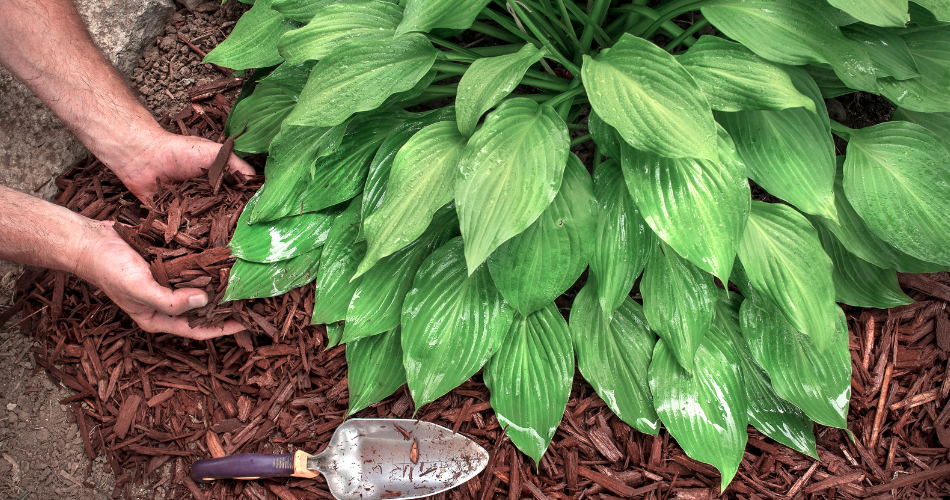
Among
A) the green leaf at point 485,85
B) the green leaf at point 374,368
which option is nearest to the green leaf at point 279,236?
the green leaf at point 374,368

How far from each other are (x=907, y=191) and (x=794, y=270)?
29 cm

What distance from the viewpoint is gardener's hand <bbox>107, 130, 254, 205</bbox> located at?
1.33 m

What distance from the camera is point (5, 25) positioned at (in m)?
1.30

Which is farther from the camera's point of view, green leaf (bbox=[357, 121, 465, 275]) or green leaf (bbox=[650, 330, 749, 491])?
green leaf (bbox=[650, 330, 749, 491])

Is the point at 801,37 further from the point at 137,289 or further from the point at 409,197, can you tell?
the point at 137,289

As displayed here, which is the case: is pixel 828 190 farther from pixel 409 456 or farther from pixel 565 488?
pixel 409 456

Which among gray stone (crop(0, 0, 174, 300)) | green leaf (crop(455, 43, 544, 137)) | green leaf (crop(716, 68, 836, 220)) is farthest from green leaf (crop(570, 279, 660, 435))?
gray stone (crop(0, 0, 174, 300))

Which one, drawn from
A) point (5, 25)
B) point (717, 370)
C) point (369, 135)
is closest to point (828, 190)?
A: point (717, 370)

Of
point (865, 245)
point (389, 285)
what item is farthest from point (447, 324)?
point (865, 245)

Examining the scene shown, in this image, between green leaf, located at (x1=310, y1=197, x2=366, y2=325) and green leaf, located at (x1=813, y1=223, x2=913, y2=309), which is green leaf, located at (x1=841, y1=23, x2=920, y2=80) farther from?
green leaf, located at (x1=310, y1=197, x2=366, y2=325)

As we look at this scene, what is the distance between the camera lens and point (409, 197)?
986mm

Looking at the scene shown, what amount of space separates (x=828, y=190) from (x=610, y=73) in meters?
0.50

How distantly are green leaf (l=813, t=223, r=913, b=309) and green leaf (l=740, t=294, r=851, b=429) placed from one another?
0.36ft

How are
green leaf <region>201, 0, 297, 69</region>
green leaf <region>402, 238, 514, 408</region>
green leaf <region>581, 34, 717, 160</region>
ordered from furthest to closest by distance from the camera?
green leaf <region>201, 0, 297, 69</region> → green leaf <region>402, 238, 514, 408</region> → green leaf <region>581, 34, 717, 160</region>
